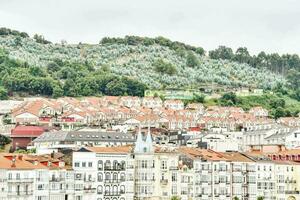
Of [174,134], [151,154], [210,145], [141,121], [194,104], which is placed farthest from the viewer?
[194,104]

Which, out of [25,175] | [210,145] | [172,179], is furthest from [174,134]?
[25,175]

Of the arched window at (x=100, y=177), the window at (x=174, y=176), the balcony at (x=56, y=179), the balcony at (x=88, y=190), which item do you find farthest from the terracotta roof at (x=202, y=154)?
the balcony at (x=56, y=179)

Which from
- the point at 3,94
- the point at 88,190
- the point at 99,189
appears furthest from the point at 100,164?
the point at 3,94

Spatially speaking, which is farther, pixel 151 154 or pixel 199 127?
pixel 199 127

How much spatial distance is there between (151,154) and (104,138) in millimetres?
18018

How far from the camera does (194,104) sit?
614ft

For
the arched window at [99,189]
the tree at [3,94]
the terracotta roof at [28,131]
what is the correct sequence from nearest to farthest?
the arched window at [99,189], the terracotta roof at [28,131], the tree at [3,94]

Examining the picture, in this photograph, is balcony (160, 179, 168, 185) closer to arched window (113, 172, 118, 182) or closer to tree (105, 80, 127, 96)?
arched window (113, 172, 118, 182)

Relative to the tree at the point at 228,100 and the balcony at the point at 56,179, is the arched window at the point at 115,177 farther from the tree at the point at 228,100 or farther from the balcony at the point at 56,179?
the tree at the point at 228,100

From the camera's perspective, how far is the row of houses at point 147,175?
87.2m

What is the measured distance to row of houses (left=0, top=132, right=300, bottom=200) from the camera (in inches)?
3433

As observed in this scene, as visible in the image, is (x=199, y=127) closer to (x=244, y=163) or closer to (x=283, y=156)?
(x=283, y=156)

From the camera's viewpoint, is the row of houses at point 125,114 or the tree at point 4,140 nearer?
the tree at point 4,140

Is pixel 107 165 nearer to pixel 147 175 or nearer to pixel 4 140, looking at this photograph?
pixel 147 175
